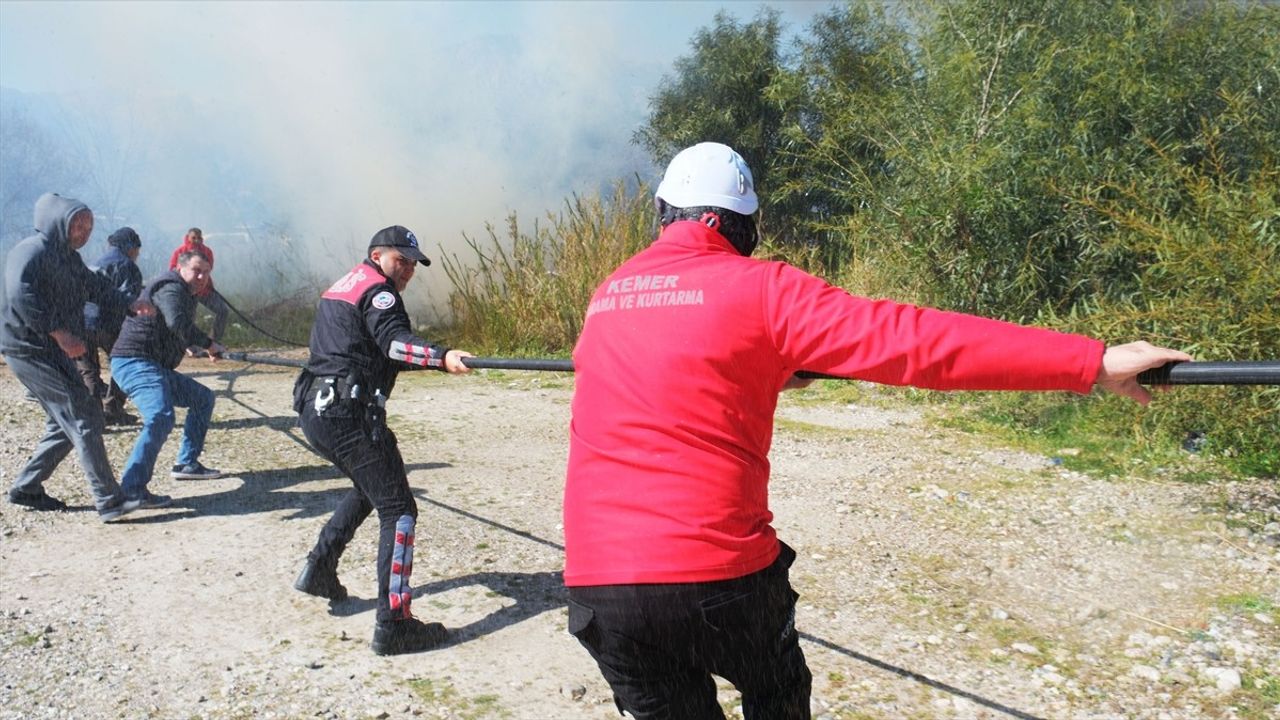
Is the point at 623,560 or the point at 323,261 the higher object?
the point at 323,261

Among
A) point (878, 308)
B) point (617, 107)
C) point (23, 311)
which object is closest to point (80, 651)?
point (23, 311)

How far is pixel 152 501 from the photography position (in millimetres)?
6113

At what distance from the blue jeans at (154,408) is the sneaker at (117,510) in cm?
7

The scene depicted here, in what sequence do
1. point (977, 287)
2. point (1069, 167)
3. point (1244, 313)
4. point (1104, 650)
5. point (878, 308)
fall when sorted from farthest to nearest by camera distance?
point (977, 287), point (1069, 167), point (1244, 313), point (1104, 650), point (878, 308)

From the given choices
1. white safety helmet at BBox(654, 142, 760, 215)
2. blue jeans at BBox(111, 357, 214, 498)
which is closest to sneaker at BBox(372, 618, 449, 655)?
white safety helmet at BBox(654, 142, 760, 215)

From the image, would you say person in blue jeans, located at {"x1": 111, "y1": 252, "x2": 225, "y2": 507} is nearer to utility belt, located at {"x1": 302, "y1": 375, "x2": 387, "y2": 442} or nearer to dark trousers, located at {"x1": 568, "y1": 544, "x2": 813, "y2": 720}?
utility belt, located at {"x1": 302, "y1": 375, "x2": 387, "y2": 442}

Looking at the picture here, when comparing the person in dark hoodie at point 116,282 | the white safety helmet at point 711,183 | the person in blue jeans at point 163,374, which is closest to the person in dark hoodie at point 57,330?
the person in blue jeans at point 163,374

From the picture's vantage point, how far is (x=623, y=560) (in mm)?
2115

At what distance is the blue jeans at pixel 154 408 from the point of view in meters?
6.07

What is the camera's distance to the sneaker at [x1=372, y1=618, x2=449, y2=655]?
13.4 ft

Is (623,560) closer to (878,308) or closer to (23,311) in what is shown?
(878,308)

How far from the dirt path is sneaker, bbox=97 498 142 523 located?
11 centimetres

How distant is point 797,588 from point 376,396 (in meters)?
2.17

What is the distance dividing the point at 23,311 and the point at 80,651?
251 centimetres
